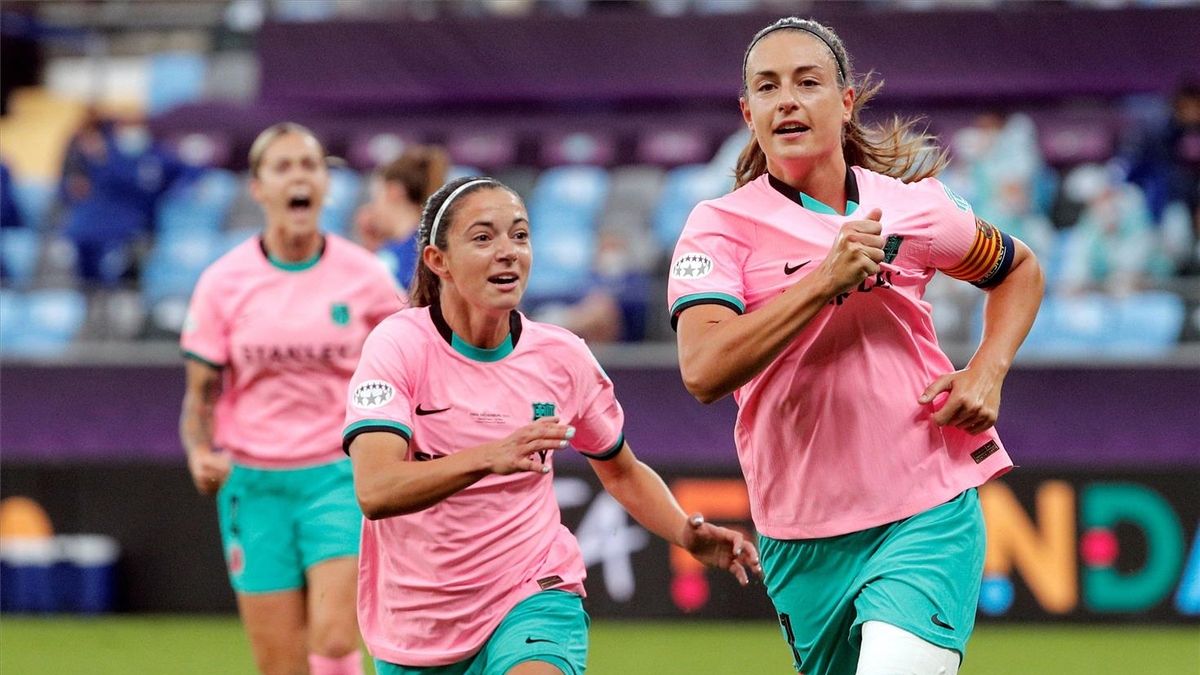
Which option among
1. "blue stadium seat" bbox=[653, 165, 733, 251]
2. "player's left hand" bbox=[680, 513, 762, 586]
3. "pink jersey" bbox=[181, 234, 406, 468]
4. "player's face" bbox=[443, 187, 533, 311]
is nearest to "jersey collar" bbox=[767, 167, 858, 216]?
"player's face" bbox=[443, 187, 533, 311]

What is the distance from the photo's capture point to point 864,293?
4496 millimetres

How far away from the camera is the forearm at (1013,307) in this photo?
4.74 m

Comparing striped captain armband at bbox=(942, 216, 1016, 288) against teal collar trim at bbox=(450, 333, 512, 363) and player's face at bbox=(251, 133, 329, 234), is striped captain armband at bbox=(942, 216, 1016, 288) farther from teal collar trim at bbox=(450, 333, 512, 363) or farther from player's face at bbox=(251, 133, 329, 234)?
player's face at bbox=(251, 133, 329, 234)

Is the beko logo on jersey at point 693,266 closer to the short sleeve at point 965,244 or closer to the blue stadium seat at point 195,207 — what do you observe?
the short sleeve at point 965,244

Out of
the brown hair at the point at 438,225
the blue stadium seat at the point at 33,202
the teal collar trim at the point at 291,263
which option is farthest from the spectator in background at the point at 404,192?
the blue stadium seat at the point at 33,202

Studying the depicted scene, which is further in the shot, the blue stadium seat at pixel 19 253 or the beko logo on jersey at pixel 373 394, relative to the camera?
the blue stadium seat at pixel 19 253

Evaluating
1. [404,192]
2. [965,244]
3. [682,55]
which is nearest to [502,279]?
[965,244]

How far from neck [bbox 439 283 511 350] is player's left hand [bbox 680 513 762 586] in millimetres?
727

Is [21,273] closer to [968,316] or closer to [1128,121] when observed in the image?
[968,316]

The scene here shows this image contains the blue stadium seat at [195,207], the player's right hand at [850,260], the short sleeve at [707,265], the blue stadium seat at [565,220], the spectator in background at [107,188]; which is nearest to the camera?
the player's right hand at [850,260]

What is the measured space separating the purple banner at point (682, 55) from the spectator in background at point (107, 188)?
4.37 feet

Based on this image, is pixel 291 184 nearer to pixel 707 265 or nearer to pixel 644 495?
pixel 644 495

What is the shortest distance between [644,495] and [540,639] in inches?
25.3

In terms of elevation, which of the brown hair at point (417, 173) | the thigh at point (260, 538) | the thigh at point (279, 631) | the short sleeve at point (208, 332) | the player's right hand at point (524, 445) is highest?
the brown hair at point (417, 173)
